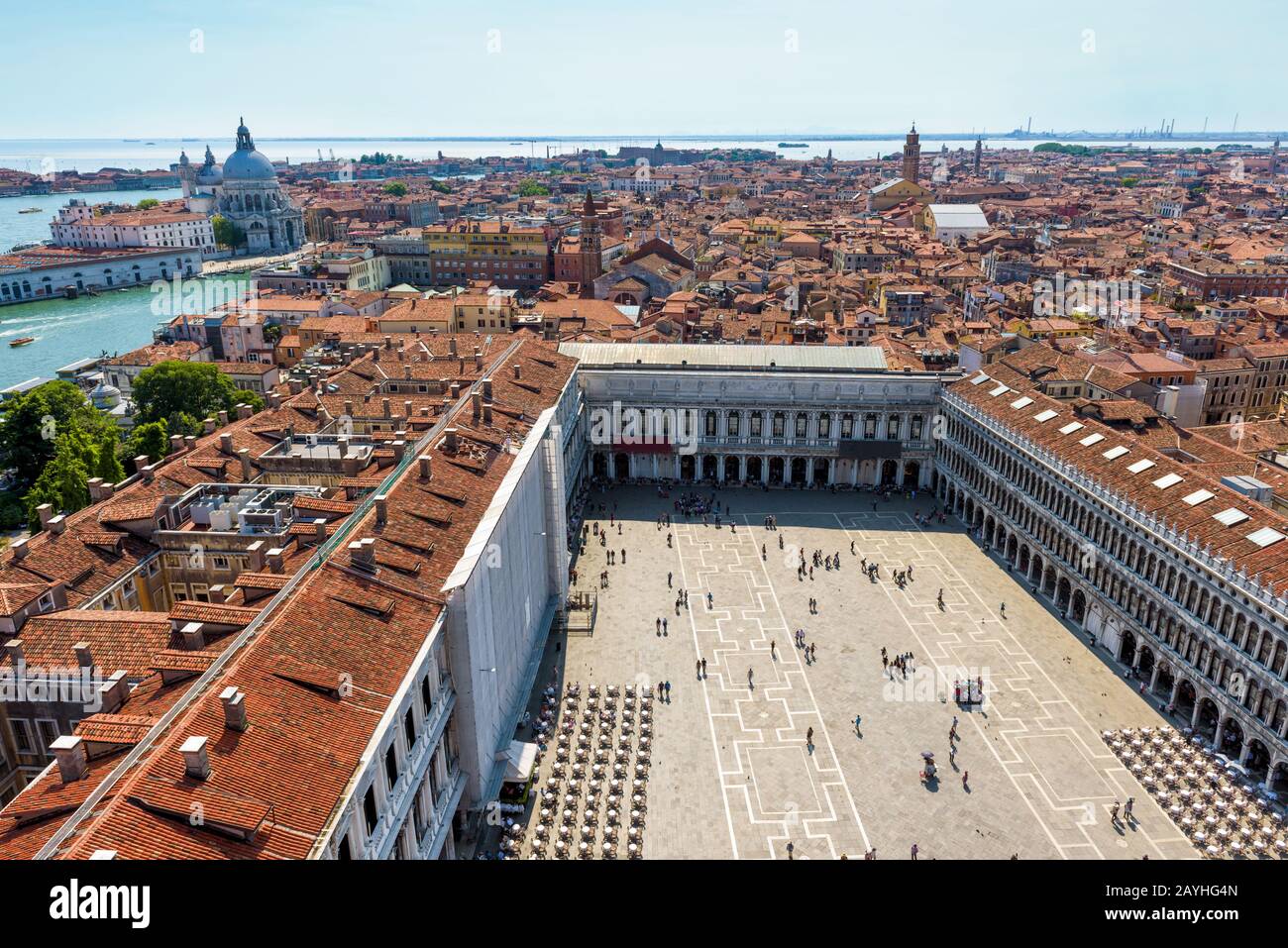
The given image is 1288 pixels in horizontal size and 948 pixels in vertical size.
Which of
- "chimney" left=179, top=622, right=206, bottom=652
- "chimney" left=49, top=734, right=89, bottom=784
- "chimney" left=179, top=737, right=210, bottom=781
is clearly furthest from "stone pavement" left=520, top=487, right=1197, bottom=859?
"chimney" left=49, top=734, right=89, bottom=784

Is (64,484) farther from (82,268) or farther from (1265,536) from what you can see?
(82,268)

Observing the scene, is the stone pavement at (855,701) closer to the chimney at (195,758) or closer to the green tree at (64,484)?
the chimney at (195,758)

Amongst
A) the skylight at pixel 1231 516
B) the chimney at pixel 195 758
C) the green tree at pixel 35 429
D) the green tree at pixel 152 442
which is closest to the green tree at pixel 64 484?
the green tree at pixel 152 442

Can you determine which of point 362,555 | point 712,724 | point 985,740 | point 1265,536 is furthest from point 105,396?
point 1265,536

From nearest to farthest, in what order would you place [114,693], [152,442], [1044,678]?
[114,693]
[1044,678]
[152,442]

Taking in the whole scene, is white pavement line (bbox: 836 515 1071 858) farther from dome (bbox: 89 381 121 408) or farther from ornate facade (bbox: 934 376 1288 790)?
dome (bbox: 89 381 121 408)

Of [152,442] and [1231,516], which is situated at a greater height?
[152,442]

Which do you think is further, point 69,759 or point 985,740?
point 985,740
